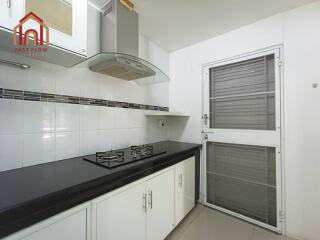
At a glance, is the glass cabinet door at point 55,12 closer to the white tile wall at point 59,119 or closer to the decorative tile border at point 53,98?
the white tile wall at point 59,119

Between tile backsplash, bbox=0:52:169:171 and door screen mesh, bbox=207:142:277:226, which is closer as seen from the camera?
tile backsplash, bbox=0:52:169:171

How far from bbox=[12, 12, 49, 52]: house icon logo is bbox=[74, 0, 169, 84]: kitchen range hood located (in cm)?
39

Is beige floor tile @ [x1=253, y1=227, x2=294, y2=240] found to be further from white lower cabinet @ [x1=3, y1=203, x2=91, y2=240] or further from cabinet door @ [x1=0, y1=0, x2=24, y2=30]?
cabinet door @ [x1=0, y1=0, x2=24, y2=30]

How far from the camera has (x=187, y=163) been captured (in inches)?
75.5

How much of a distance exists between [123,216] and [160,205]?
445mm

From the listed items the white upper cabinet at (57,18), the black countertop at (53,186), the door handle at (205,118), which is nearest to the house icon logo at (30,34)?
the white upper cabinet at (57,18)

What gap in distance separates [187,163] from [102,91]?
1.31 meters

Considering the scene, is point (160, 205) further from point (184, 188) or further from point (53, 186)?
point (53, 186)

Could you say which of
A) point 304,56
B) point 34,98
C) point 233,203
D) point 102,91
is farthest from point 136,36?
point 233,203

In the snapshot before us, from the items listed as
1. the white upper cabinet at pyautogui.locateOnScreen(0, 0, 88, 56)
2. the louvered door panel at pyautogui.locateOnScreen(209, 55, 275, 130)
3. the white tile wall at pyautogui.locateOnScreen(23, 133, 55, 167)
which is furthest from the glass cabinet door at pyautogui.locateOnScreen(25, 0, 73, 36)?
the louvered door panel at pyautogui.locateOnScreen(209, 55, 275, 130)

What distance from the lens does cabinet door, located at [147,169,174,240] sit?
1345 mm

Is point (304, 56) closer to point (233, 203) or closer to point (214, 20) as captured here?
point (214, 20)

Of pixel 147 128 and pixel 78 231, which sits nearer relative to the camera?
pixel 78 231

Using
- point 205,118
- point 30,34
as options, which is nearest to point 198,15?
point 205,118
